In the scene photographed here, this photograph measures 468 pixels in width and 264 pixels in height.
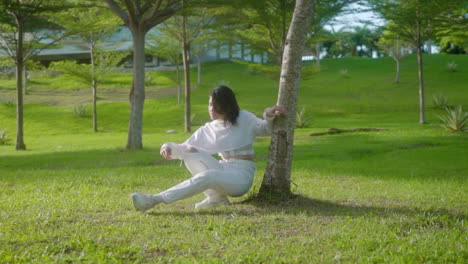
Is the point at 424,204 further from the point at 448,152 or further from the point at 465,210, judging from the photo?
the point at 448,152

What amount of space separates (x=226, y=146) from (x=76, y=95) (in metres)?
37.6

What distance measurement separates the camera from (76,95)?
40.6m

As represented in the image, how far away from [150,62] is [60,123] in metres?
27.0

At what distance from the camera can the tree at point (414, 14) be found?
53.2ft

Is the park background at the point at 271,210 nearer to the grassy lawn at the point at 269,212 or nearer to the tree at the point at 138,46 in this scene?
the grassy lawn at the point at 269,212

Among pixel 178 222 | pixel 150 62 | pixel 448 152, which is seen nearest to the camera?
pixel 178 222

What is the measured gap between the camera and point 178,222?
4844mm

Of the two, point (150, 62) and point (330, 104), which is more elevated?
point (150, 62)

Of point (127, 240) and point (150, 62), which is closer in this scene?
point (127, 240)

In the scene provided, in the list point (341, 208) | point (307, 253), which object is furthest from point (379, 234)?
point (341, 208)

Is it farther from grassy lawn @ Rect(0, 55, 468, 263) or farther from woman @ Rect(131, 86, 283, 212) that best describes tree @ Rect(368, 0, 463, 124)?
woman @ Rect(131, 86, 283, 212)

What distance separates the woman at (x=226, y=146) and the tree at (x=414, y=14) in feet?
42.2

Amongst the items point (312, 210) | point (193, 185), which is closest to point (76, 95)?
point (193, 185)

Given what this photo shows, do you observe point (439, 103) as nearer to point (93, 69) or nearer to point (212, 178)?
point (93, 69)
